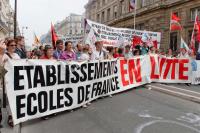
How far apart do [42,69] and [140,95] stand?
394cm

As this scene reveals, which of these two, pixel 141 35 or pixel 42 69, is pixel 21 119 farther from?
pixel 141 35

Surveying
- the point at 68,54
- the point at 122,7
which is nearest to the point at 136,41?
the point at 68,54

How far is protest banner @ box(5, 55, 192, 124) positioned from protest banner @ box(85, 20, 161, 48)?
2674 millimetres

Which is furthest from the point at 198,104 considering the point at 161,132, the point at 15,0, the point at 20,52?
the point at 15,0

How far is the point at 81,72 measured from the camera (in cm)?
682

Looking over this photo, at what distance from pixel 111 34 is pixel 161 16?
22.8 m

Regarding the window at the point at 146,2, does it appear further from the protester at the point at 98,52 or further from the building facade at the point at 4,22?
the protester at the point at 98,52

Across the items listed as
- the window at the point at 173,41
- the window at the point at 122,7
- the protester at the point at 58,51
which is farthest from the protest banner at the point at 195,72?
the window at the point at 122,7

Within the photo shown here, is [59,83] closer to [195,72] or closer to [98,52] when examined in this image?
[98,52]

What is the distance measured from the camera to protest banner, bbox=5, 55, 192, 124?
5.28 m

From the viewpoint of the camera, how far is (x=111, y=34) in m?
13.0

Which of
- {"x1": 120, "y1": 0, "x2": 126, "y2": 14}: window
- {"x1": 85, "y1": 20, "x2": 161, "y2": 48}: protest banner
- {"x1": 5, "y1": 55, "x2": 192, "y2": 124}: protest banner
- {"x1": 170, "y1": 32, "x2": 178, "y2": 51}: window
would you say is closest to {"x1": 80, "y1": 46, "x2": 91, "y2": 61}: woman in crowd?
{"x1": 5, "y1": 55, "x2": 192, "y2": 124}: protest banner

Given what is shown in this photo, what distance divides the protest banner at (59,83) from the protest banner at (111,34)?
267 centimetres

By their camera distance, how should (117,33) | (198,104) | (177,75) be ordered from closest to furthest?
1. (198,104)
2. (177,75)
3. (117,33)
